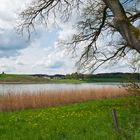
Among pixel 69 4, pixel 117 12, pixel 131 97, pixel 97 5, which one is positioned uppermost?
pixel 97 5

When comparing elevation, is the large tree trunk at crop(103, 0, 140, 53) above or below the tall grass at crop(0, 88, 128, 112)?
above

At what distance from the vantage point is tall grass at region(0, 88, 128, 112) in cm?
2280

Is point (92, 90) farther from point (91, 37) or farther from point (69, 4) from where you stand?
point (69, 4)

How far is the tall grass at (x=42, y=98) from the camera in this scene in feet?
74.8

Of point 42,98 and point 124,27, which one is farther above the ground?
point 124,27

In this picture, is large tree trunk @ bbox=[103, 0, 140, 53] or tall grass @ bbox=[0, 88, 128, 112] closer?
large tree trunk @ bbox=[103, 0, 140, 53]

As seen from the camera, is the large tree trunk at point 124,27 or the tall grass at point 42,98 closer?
the large tree trunk at point 124,27

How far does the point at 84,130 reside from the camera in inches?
491

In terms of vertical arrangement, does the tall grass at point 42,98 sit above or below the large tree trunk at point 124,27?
below

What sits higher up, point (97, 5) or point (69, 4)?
point (97, 5)

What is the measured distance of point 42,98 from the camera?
25234mm

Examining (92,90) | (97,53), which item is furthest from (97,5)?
(92,90)

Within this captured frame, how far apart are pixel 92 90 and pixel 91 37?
29.0ft

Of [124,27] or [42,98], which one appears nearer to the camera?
[124,27]
